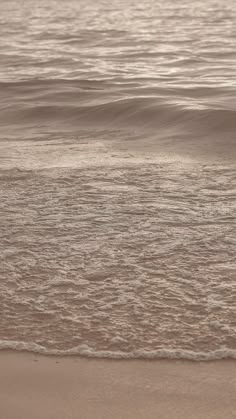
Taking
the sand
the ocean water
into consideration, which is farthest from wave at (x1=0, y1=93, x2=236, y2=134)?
the sand

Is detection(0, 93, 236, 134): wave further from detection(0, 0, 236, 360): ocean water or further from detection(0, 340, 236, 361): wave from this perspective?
detection(0, 340, 236, 361): wave

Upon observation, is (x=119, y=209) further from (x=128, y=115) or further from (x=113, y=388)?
(x=128, y=115)

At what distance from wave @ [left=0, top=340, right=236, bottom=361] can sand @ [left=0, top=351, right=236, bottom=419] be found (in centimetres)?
3

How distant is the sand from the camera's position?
2713 mm

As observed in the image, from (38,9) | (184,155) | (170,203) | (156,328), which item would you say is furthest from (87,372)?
(38,9)

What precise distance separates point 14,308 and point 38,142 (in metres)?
3.58

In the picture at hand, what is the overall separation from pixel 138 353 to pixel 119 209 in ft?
5.83

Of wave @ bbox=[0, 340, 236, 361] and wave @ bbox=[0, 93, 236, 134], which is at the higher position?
wave @ bbox=[0, 340, 236, 361]

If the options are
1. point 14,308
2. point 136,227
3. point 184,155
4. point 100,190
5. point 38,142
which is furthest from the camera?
point 38,142

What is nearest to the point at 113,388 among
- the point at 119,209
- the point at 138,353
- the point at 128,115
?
the point at 138,353

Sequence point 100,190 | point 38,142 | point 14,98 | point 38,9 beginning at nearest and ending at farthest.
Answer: point 100,190, point 38,142, point 14,98, point 38,9

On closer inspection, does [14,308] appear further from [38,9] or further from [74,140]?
[38,9]

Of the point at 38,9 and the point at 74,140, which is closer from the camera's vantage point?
the point at 74,140

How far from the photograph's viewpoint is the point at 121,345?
319cm
